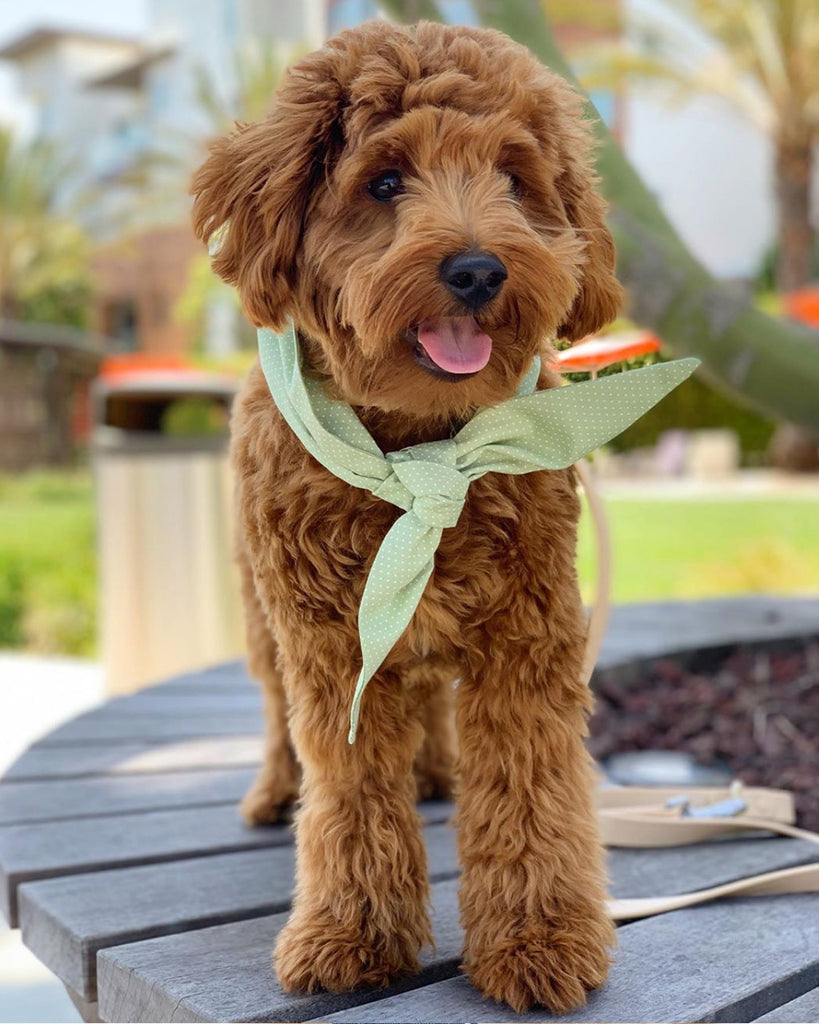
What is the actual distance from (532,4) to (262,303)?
6.36 ft

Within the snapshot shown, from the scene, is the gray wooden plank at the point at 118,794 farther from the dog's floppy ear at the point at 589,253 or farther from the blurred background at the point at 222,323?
the dog's floppy ear at the point at 589,253

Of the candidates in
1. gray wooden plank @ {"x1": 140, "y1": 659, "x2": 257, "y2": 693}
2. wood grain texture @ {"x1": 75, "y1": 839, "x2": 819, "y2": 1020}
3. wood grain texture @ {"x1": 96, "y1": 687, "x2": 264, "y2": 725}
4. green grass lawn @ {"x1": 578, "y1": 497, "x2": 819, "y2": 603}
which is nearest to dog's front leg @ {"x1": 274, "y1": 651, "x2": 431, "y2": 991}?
wood grain texture @ {"x1": 75, "y1": 839, "x2": 819, "y2": 1020}

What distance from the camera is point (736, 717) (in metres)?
3.41

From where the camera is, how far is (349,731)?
1.84m

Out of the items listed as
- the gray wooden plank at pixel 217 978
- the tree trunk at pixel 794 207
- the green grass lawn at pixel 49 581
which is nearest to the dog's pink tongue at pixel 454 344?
the gray wooden plank at pixel 217 978

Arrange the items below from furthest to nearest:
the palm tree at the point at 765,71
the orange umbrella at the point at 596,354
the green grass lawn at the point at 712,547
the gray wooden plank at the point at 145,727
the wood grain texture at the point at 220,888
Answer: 1. the palm tree at the point at 765,71
2. the green grass lawn at the point at 712,547
3. the gray wooden plank at the point at 145,727
4. the orange umbrella at the point at 596,354
5. the wood grain texture at the point at 220,888

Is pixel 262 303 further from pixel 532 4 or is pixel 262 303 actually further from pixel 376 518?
pixel 532 4

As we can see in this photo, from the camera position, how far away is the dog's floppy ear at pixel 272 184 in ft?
5.65

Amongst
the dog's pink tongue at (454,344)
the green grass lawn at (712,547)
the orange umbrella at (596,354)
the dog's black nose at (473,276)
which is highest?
the dog's black nose at (473,276)

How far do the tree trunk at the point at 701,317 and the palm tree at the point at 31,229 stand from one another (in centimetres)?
2376

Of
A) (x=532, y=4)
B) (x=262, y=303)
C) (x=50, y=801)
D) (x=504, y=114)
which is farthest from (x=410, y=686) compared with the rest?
(x=532, y=4)

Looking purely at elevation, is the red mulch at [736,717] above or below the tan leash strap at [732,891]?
below

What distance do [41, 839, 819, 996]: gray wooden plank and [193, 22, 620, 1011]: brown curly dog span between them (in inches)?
12.9

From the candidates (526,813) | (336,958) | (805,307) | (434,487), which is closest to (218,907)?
(336,958)
